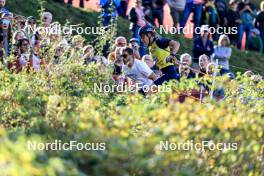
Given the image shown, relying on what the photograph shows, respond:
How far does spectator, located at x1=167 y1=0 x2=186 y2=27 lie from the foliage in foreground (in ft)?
28.6

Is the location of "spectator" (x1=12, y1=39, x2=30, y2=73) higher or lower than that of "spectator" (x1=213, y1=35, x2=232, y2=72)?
higher

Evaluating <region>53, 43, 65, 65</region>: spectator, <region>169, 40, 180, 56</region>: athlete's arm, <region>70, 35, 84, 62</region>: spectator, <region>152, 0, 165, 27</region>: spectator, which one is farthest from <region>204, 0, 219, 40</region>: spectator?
<region>53, 43, 65, 65</region>: spectator

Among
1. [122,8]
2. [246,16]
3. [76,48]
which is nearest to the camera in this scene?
[76,48]

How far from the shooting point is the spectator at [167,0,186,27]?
16719 millimetres

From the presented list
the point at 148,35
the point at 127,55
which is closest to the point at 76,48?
the point at 127,55

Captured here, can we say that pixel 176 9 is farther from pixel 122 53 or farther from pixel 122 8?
pixel 122 53

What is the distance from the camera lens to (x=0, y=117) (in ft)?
23.4

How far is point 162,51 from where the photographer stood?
1127 centimetres

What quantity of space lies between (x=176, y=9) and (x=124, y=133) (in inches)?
461

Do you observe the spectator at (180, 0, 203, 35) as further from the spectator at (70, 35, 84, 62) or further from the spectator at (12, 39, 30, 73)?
the spectator at (70, 35, 84, 62)

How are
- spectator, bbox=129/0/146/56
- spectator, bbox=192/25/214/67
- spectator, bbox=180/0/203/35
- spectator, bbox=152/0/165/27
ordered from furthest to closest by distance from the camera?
1. spectator, bbox=180/0/203/35
2. spectator, bbox=152/0/165/27
3. spectator, bbox=192/25/214/67
4. spectator, bbox=129/0/146/56

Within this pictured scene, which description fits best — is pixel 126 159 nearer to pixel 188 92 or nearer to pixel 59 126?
pixel 59 126

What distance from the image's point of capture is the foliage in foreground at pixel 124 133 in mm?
4627

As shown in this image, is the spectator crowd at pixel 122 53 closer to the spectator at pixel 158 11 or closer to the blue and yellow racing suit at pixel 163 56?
the blue and yellow racing suit at pixel 163 56
